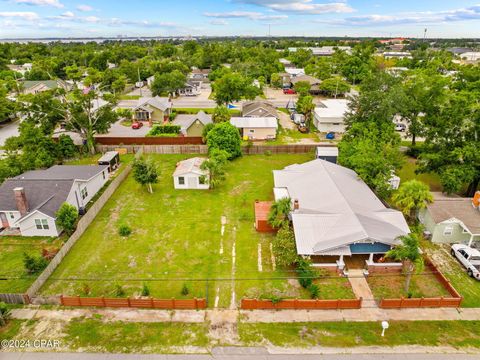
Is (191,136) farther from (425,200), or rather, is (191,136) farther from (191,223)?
(425,200)

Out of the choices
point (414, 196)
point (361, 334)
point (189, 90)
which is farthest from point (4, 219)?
point (189, 90)

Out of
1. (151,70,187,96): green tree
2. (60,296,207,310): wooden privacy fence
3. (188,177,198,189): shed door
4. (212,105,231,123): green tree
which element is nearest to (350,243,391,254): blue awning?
(60,296,207,310): wooden privacy fence

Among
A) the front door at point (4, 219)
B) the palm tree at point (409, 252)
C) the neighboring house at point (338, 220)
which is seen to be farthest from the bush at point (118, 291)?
the palm tree at point (409, 252)

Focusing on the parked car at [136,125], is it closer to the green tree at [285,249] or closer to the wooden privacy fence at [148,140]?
the wooden privacy fence at [148,140]

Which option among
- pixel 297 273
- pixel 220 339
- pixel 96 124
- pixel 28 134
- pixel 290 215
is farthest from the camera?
pixel 96 124

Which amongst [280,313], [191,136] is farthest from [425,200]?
[191,136]

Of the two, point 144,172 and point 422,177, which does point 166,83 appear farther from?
point 422,177

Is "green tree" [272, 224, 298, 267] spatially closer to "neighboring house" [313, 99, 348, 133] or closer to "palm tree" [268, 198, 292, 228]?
"palm tree" [268, 198, 292, 228]
